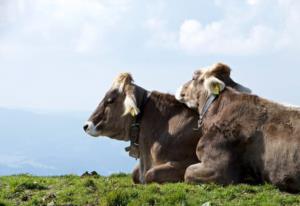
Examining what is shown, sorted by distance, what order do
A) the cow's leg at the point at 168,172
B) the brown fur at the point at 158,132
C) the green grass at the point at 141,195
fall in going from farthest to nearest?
the brown fur at the point at 158,132 < the cow's leg at the point at 168,172 < the green grass at the point at 141,195

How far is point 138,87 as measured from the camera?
15.8 meters

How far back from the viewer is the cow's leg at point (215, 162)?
43.0 ft

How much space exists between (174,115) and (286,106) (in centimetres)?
309

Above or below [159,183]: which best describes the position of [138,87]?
above

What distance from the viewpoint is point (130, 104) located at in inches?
595

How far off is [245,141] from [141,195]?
241 cm

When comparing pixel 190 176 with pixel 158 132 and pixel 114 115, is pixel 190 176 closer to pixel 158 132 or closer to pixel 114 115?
pixel 158 132

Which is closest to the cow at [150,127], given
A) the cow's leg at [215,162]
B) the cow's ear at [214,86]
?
the cow's ear at [214,86]

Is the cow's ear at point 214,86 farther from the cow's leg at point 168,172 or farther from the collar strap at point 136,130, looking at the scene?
the collar strap at point 136,130

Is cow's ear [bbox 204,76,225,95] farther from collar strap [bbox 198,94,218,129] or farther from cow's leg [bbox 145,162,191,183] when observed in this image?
cow's leg [bbox 145,162,191,183]

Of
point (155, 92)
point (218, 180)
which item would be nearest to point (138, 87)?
point (155, 92)

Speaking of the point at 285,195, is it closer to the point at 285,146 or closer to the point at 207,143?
the point at 285,146

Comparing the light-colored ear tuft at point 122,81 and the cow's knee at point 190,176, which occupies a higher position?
the light-colored ear tuft at point 122,81

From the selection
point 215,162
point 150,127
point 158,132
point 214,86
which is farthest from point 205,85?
point 215,162
